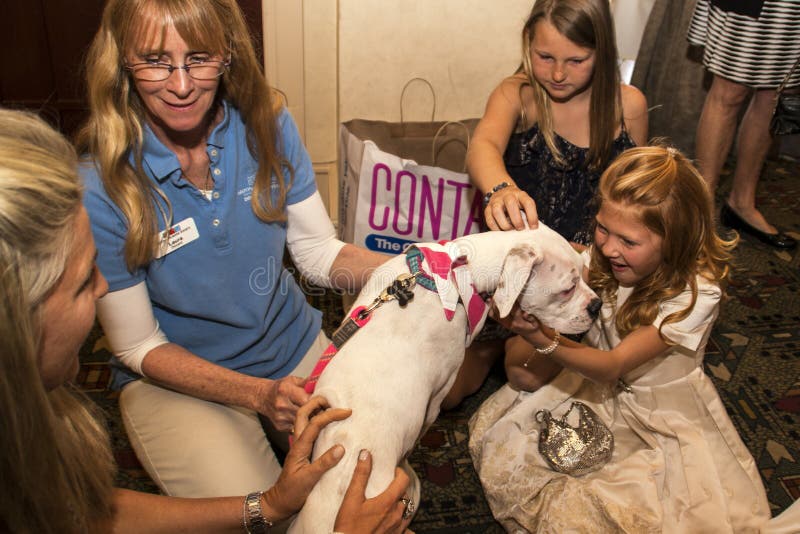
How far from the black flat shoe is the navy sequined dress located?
171 centimetres

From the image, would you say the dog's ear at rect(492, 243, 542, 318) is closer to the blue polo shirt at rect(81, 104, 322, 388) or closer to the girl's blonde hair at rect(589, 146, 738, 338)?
the girl's blonde hair at rect(589, 146, 738, 338)

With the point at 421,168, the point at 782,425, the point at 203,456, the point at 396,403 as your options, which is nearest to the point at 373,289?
the point at 396,403

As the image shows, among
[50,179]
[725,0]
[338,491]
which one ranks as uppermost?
[725,0]

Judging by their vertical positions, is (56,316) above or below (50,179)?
below

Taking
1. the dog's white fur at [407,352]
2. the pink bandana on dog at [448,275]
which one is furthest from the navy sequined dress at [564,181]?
the pink bandana on dog at [448,275]

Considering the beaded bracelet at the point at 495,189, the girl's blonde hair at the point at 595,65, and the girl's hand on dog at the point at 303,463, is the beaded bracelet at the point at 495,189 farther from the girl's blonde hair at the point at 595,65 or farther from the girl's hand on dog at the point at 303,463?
the girl's hand on dog at the point at 303,463

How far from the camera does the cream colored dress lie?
1919 millimetres

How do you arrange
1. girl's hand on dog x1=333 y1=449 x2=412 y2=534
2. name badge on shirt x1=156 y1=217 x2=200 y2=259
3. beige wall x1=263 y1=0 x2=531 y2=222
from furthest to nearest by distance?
beige wall x1=263 y1=0 x2=531 y2=222, name badge on shirt x1=156 y1=217 x2=200 y2=259, girl's hand on dog x1=333 y1=449 x2=412 y2=534

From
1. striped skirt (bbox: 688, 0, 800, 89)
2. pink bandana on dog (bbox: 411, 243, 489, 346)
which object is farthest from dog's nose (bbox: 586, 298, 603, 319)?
striped skirt (bbox: 688, 0, 800, 89)

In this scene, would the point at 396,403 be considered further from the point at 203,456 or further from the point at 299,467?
the point at 203,456

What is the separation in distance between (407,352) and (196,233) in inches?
25.2

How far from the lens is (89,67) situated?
158cm

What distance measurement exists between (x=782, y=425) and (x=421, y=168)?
1681 millimetres

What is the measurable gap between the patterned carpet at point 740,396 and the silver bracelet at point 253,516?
0.81 m
